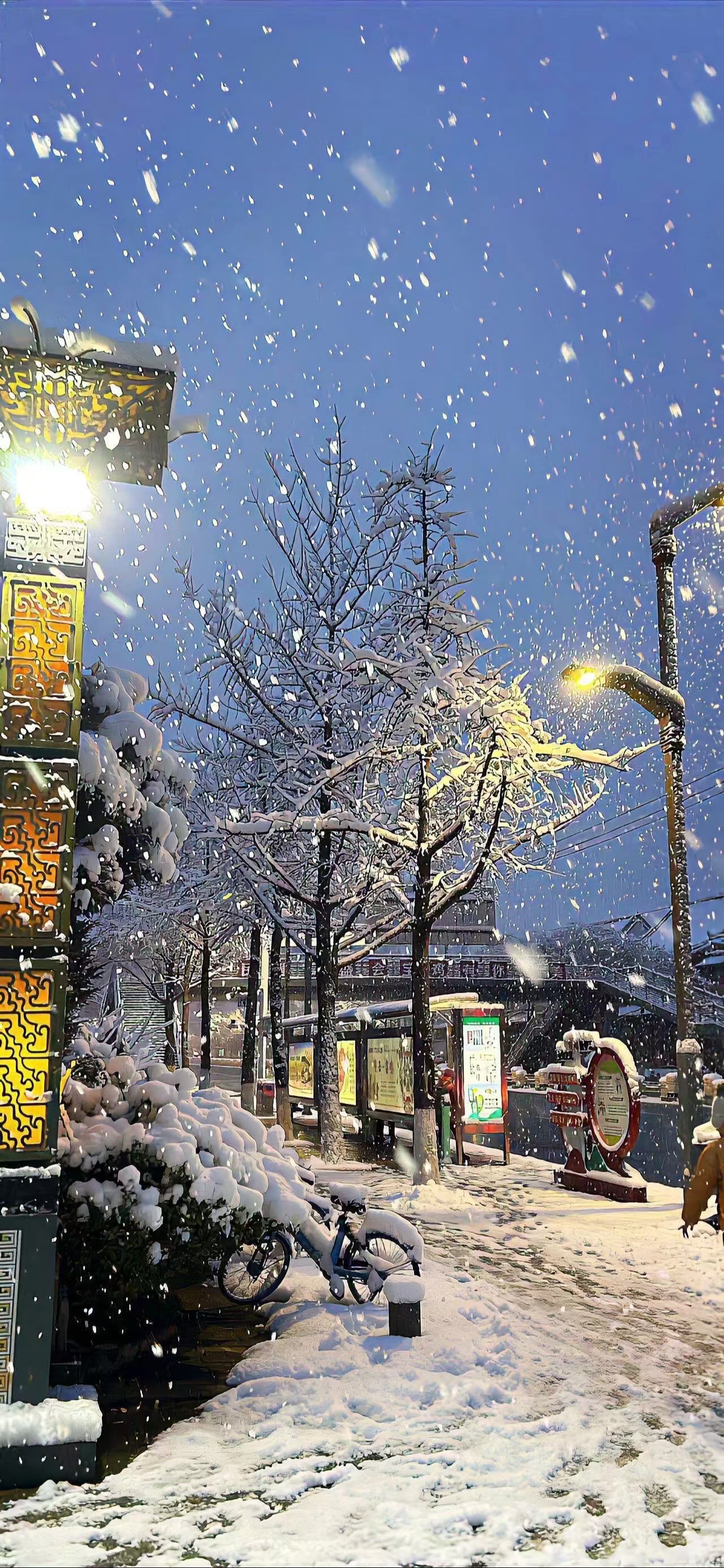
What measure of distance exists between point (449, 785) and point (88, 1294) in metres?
12.6

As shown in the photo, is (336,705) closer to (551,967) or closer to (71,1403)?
(71,1403)

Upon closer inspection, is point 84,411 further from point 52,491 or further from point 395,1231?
point 395,1231

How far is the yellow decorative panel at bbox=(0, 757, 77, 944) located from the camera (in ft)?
18.7

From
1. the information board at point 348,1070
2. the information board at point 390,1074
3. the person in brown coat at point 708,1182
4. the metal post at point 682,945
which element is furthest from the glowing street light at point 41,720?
the information board at point 348,1070

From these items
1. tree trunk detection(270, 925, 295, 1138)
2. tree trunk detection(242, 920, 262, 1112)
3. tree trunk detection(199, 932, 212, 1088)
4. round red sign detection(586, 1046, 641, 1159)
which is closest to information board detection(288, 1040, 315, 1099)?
tree trunk detection(242, 920, 262, 1112)

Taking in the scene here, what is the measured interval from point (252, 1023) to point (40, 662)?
79.6ft

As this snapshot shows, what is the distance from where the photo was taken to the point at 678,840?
1363 centimetres

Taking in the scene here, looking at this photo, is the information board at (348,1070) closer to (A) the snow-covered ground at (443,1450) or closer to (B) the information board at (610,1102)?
(B) the information board at (610,1102)

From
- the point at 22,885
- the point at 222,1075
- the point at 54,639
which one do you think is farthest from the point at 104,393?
the point at 222,1075

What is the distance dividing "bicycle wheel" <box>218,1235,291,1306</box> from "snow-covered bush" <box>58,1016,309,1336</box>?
0.78 metres

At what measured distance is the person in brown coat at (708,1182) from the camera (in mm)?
9172

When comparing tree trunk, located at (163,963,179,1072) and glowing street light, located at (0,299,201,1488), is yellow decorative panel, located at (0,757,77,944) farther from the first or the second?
tree trunk, located at (163,963,179,1072)

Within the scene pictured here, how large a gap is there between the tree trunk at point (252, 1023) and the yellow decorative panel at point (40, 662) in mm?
20275

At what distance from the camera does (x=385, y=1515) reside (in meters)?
4.73
